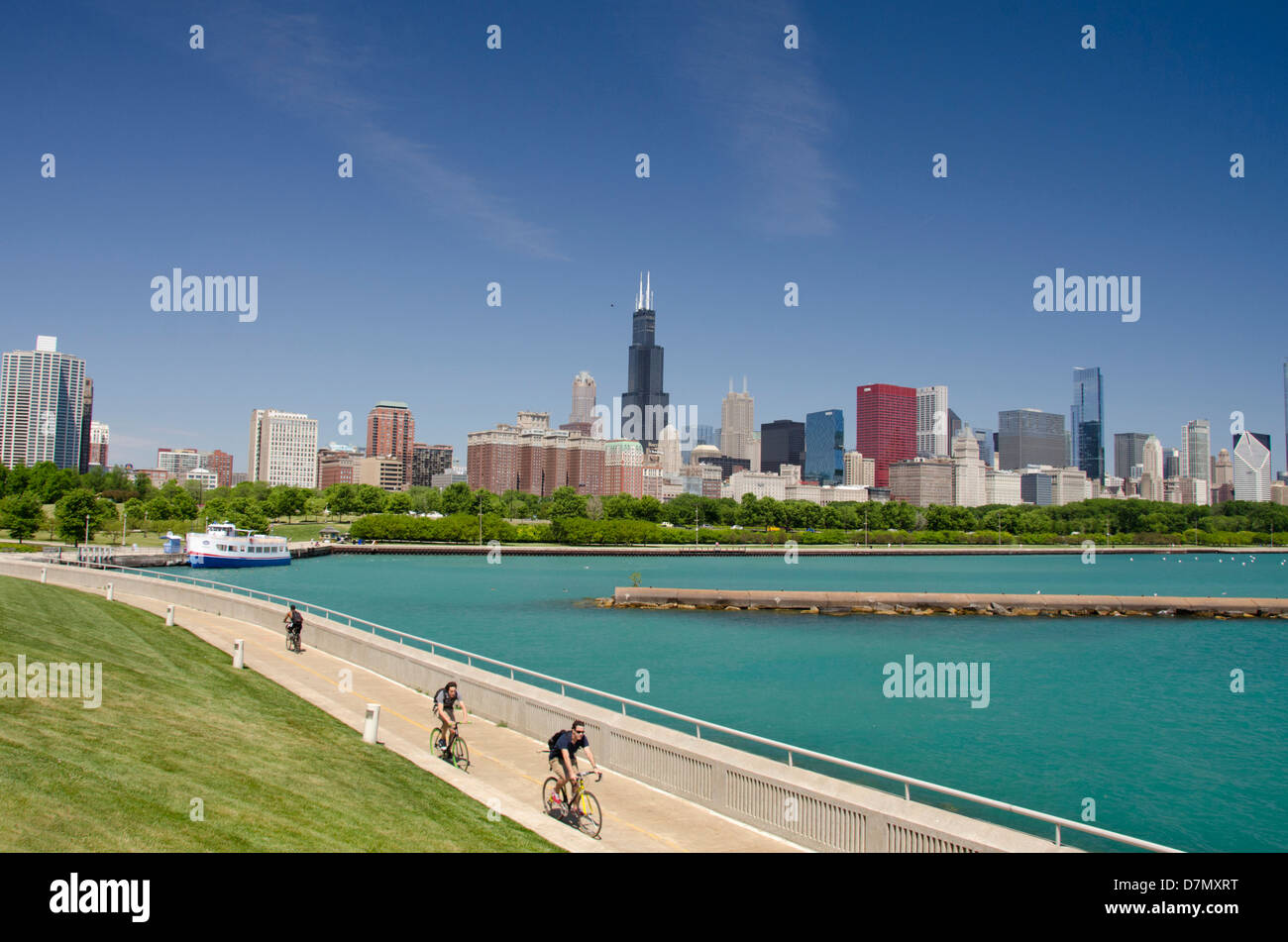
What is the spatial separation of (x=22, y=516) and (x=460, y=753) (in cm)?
10482

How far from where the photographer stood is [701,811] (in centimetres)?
1516

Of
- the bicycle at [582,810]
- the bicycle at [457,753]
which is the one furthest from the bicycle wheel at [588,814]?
the bicycle at [457,753]

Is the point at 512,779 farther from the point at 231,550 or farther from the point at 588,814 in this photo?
the point at 231,550

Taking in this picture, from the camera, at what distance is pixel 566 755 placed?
14055 mm

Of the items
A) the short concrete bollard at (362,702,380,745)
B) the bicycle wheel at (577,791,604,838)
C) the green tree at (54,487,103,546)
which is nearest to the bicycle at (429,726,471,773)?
the short concrete bollard at (362,702,380,745)

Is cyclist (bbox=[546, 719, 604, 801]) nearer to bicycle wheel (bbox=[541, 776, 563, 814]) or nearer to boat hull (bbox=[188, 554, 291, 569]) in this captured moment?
bicycle wheel (bbox=[541, 776, 563, 814])

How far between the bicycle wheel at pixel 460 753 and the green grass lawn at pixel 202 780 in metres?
1.14

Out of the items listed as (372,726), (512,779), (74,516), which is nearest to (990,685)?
(512,779)

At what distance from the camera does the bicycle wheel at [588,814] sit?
45.6 feet
